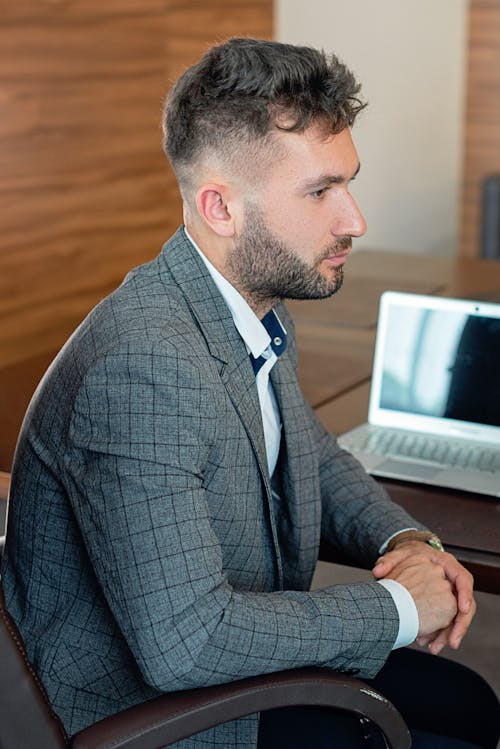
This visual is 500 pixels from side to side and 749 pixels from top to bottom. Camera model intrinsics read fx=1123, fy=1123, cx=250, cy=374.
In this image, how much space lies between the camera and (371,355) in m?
2.95

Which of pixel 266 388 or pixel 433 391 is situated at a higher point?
pixel 266 388

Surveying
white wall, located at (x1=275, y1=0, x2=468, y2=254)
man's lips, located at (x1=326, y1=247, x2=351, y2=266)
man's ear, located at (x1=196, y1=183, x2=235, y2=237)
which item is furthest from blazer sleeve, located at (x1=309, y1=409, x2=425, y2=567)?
white wall, located at (x1=275, y1=0, x2=468, y2=254)

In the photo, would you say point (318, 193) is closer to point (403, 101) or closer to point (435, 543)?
point (435, 543)

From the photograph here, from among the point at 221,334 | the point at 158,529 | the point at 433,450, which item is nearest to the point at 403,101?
the point at 433,450

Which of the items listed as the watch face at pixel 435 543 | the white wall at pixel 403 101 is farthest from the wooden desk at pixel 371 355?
the white wall at pixel 403 101

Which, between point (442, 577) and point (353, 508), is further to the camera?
point (353, 508)

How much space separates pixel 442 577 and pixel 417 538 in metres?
0.15

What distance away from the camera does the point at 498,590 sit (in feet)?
5.76

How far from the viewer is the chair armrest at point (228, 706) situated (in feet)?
4.32

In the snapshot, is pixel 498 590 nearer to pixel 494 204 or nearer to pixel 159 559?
pixel 159 559

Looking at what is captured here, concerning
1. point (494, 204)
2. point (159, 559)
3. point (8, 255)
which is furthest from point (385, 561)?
point (494, 204)

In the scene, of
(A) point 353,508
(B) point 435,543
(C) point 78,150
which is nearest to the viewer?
(B) point 435,543

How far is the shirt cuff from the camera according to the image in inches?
60.6

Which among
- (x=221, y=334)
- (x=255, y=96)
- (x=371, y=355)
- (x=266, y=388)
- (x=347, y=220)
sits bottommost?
(x=371, y=355)
